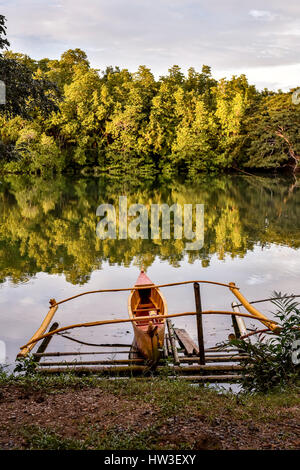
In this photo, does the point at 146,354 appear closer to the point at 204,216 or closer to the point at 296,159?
the point at 204,216

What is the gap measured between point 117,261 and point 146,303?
217 inches

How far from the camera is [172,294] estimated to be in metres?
11.6

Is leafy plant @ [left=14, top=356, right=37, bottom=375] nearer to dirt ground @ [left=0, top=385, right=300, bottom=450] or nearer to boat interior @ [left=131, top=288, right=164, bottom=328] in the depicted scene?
dirt ground @ [left=0, top=385, right=300, bottom=450]

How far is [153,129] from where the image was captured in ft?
162

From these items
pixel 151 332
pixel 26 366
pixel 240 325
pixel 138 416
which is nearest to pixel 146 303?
pixel 240 325

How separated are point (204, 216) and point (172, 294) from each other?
42.1 feet

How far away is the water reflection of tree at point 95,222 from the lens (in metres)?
15.5

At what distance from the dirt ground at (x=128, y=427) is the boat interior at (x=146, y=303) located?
3440 millimetres

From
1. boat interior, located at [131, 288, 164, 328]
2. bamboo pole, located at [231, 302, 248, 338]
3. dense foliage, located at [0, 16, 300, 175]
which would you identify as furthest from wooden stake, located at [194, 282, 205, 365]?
dense foliage, located at [0, 16, 300, 175]
